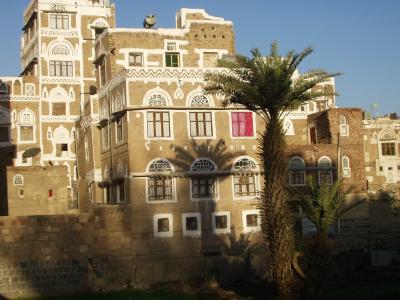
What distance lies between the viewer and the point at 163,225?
1417 inches

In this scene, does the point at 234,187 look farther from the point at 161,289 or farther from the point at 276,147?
the point at 276,147

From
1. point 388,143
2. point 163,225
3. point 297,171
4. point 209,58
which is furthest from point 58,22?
point 388,143

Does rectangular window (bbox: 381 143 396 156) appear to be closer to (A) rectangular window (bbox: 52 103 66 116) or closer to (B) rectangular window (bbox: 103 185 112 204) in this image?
(B) rectangular window (bbox: 103 185 112 204)

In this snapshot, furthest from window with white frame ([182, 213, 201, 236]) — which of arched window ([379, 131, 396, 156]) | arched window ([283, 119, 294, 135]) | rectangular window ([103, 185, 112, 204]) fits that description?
arched window ([379, 131, 396, 156])

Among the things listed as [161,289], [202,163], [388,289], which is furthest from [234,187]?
[388,289]

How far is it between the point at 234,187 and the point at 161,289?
732 cm

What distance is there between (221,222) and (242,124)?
571 centimetres

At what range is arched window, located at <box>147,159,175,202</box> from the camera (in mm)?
35719

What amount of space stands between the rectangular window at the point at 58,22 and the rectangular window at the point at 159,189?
77.4 ft

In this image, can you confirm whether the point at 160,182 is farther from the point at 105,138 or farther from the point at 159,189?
the point at 105,138

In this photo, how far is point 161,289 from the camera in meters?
33.8

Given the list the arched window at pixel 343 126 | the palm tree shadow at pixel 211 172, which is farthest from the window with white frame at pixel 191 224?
the arched window at pixel 343 126

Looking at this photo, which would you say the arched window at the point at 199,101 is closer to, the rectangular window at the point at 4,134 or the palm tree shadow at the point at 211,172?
the palm tree shadow at the point at 211,172

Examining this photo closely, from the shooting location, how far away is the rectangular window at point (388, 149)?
179 ft
